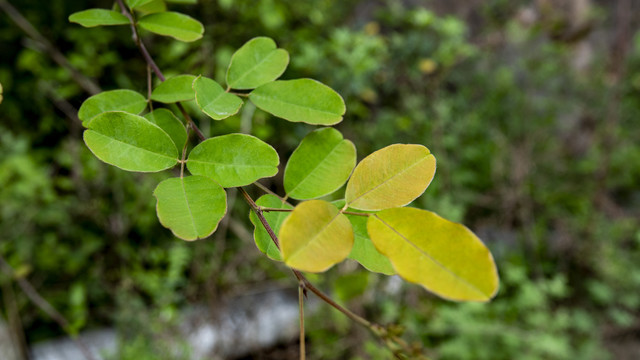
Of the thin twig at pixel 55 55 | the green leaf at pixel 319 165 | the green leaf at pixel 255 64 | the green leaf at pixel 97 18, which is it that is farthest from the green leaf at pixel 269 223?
the thin twig at pixel 55 55

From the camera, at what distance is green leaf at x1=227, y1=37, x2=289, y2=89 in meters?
0.39

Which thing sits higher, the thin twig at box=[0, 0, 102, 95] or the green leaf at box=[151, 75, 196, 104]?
the green leaf at box=[151, 75, 196, 104]

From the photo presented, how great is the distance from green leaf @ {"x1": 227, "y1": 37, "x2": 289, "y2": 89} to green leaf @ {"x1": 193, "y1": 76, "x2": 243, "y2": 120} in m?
0.03

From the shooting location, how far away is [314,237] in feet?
0.82

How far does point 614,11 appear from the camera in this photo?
385cm

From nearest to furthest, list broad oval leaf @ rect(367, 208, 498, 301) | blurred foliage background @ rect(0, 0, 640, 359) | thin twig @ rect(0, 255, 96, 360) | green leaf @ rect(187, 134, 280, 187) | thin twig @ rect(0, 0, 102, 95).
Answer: broad oval leaf @ rect(367, 208, 498, 301)
green leaf @ rect(187, 134, 280, 187)
thin twig @ rect(0, 0, 102, 95)
thin twig @ rect(0, 255, 96, 360)
blurred foliage background @ rect(0, 0, 640, 359)

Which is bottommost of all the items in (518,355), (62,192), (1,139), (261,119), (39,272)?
(518,355)

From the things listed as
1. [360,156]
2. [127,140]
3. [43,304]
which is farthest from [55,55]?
[360,156]

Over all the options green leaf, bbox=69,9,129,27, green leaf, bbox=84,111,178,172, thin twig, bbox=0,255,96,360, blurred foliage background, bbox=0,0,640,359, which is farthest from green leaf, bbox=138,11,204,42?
thin twig, bbox=0,255,96,360

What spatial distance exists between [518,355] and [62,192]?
223cm

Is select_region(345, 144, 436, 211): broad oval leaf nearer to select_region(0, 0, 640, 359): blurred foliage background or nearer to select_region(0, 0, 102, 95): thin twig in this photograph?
select_region(0, 0, 640, 359): blurred foliage background

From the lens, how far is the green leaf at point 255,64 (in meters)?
0.39

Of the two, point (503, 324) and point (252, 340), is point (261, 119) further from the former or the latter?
point (503, 324)

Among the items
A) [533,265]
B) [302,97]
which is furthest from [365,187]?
[533,265]
